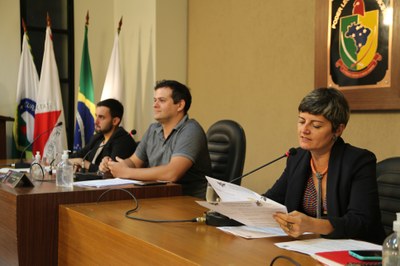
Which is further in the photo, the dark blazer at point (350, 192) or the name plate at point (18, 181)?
the name plate at point (18, 181)

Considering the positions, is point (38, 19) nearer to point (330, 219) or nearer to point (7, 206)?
point (7, 206)

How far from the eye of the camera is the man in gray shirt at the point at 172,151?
2.78 metres

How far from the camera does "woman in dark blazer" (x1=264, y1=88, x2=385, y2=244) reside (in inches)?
72.7

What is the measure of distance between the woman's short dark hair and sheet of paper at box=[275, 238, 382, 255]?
52cm

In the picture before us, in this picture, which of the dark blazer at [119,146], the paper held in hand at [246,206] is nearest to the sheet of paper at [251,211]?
the paper held in hand at [246,206]

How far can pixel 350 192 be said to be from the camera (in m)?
1.91

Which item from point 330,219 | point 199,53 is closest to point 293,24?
point 199,53

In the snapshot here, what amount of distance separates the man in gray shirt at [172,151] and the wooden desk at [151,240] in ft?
1.14

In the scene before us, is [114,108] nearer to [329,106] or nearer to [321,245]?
[329,106]

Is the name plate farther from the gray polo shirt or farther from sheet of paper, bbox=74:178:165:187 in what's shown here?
the gray polo shirt

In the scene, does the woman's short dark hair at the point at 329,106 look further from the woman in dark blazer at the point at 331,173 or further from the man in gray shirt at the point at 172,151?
the man in gray shirt at the point at 172,151

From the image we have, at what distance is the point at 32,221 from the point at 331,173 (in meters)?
1.24

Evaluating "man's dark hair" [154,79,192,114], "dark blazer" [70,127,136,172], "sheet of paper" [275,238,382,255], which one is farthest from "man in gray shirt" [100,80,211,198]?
"sheet of paper" [275,238,382,255]

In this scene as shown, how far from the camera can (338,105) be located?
1977mm
